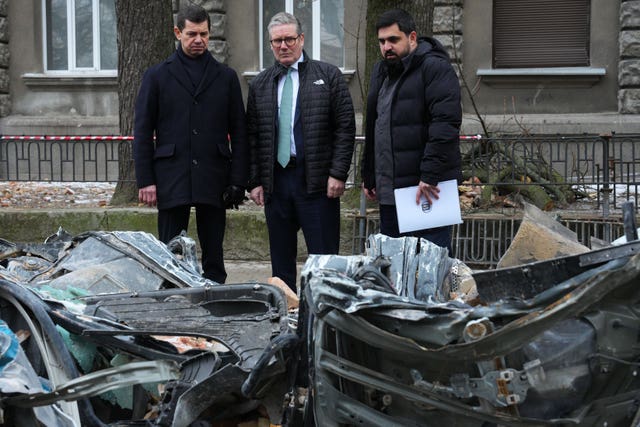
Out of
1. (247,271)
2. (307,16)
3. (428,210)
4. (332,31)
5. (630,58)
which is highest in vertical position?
(307,16)

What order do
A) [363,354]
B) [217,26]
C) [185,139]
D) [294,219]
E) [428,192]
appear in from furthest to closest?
[217,26]
[294,219]
[185,139]
[428,192]
[363,354]

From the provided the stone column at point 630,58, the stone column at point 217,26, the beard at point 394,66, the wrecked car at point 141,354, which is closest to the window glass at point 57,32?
the stone column at point 217,26

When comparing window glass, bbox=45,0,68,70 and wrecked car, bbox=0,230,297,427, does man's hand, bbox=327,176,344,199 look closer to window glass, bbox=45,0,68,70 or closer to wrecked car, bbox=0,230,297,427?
wrecked car, bbox=0,230,297,427

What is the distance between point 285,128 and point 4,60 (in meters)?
10.0

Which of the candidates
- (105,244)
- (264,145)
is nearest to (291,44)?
(264,145)

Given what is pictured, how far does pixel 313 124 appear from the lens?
232 inches

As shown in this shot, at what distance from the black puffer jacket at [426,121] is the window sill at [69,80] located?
384 inches

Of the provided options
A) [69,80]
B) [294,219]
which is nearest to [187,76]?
[294,219]

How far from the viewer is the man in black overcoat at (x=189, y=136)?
597 cm

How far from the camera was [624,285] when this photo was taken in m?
2.98

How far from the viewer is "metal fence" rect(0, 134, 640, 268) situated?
8133mm

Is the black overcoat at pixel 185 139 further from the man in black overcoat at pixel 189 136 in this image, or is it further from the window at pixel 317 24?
the window at pixel 317 24

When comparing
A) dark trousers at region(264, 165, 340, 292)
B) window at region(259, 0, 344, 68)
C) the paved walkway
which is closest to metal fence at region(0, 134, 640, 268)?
the paved walkway

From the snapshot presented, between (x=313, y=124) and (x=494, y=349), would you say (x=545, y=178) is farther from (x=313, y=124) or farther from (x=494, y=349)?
(x=494, y=349)
